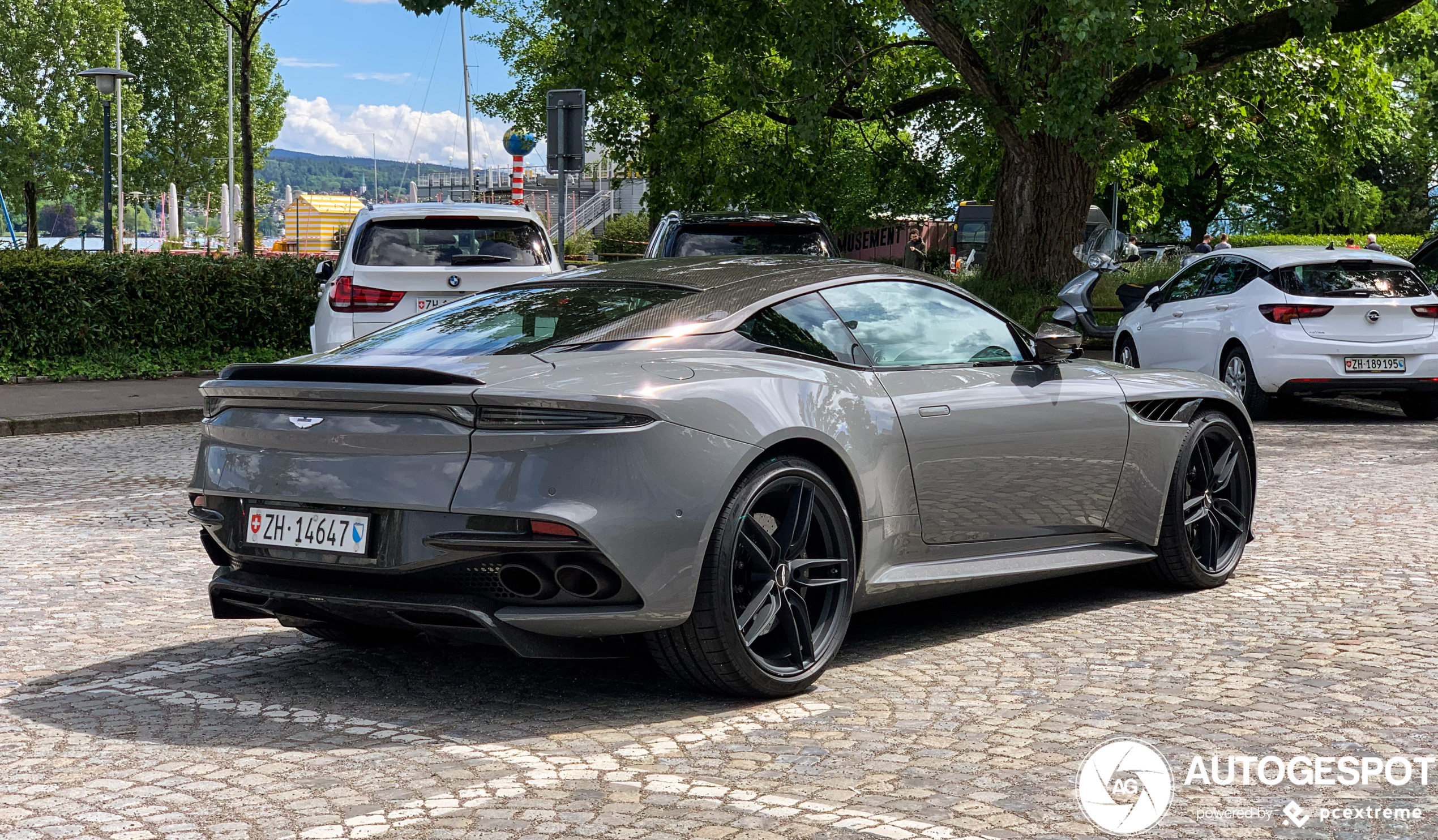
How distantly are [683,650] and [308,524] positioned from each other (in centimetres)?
115

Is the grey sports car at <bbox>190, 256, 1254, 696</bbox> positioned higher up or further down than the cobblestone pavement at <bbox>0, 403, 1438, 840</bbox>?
higher up

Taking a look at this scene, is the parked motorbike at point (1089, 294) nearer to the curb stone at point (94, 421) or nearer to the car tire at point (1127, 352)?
the car tire at point (1127, 352)

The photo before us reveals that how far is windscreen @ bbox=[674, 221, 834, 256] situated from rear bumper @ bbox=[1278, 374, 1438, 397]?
4379mm

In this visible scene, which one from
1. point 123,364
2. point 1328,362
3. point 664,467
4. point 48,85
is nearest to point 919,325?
point 664,467

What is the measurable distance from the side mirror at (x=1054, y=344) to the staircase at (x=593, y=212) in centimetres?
7339

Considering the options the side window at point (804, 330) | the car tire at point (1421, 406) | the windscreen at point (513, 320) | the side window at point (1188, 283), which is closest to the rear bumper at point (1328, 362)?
the car tire at point (1421, 406)

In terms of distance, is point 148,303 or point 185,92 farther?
point 185,92

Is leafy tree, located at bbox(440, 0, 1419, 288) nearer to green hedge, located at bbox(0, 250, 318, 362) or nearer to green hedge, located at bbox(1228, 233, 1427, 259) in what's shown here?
green hedge, located at bbox(0, 250, 318, 362)

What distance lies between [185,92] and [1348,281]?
6795cm

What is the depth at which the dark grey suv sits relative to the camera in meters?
14.9

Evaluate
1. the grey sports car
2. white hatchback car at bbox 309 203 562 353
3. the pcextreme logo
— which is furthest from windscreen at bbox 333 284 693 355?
white hatchback car at bbox 309 203 562 353

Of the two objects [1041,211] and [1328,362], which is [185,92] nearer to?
[1041,211]

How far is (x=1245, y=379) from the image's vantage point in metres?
13.8

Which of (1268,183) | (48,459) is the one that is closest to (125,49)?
(1268,183)
